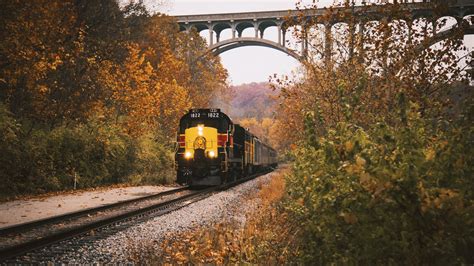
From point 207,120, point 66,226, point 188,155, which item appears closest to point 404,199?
point 66,226

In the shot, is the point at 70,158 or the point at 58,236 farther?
the point at 70,158

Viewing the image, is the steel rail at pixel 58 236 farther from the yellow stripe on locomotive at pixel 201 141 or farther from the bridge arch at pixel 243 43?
the bridge arch at pixel 243 43

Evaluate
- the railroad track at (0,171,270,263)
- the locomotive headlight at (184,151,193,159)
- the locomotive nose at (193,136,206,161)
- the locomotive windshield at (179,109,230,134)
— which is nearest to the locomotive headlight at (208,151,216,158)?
the locomotive nose at (193,136,206,161)

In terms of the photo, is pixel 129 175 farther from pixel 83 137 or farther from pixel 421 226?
pixel 421 226

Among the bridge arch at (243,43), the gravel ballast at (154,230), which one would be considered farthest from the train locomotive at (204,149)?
the bridge arch at (243,43)

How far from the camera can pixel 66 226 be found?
9.29 meters

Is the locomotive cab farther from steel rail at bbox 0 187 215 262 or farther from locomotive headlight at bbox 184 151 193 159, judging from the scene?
steel rail at bbox 0 187 215 262

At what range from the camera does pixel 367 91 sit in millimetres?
12047

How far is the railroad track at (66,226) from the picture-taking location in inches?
279

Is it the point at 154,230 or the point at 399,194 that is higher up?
the point at 399,194

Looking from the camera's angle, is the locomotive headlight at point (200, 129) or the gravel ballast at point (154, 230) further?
the locomotive headlight at point (200, 129)

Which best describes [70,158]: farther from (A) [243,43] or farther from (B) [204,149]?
(A) [243,43]

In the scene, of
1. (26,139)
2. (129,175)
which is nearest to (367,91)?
(26,139)

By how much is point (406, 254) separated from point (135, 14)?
23.4 metres
